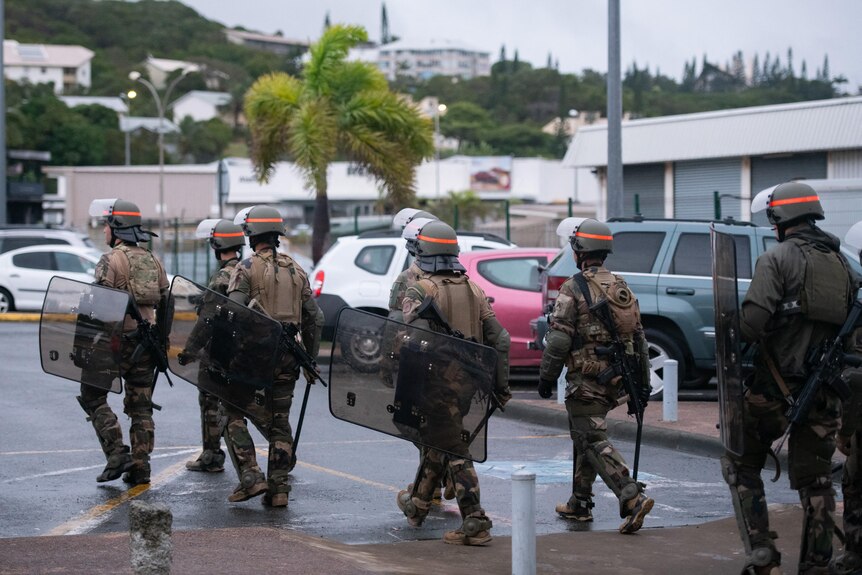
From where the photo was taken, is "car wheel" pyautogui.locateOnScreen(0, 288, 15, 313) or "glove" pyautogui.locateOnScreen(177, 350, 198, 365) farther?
"car wheel" pyautogui.locateOnScreen(0, 288, 15, 313)

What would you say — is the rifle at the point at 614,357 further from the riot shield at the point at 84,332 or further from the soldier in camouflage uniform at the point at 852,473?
the riot shield at the point at 84,332

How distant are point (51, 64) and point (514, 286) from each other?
161 metres

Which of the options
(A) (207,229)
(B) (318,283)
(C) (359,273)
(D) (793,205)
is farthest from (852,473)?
(B) (318,283)

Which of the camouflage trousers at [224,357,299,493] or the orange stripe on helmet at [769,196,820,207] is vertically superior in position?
the orange stripe on helmet at [769,196,820,207]

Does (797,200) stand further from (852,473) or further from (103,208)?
(103,208)

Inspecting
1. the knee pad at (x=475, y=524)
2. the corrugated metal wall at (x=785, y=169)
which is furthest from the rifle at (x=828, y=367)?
the corrugated metal wall at (x=785, y=169)

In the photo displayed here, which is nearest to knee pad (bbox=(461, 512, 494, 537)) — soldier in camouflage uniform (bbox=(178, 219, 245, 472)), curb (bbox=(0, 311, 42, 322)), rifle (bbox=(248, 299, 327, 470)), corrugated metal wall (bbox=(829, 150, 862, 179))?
rifle (bbox=(248, 299, 327, 470))

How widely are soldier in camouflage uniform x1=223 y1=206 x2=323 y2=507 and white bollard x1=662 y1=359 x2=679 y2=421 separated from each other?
13.5 ft

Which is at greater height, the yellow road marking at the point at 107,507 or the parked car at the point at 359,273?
the parked car at the point at 359,273

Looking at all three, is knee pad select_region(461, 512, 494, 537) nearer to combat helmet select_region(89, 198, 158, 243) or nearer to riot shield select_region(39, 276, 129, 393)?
riot shield select_region(39, 276, 129, 393)

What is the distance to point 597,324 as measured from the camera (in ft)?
25.2

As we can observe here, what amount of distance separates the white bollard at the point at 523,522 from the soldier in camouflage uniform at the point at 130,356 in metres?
3.70

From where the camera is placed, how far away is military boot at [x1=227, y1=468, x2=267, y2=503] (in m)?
8.13

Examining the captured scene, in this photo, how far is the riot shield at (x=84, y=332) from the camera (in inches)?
347
